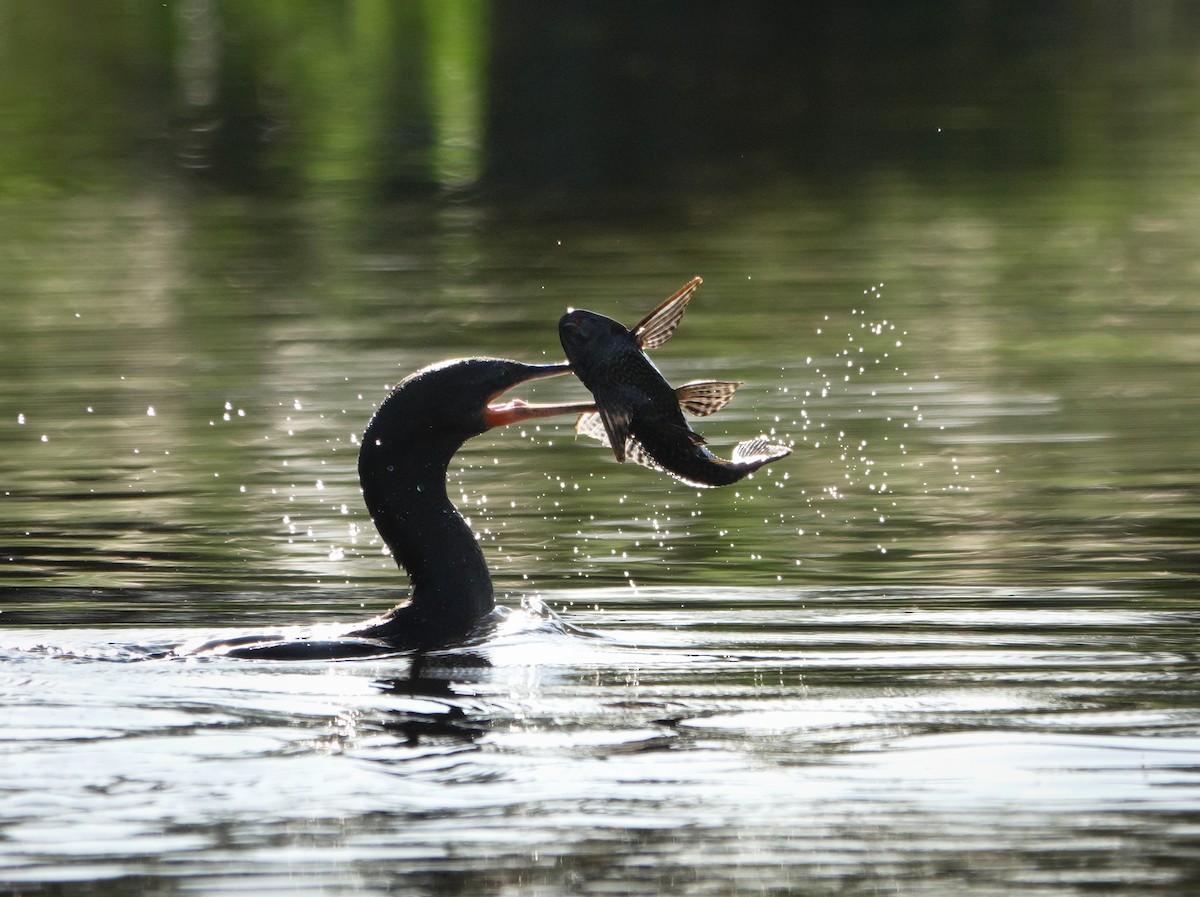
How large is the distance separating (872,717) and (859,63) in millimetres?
36013

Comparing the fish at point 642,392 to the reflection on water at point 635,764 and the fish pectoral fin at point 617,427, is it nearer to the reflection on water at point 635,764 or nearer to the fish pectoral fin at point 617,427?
the fish pectoral fin at point 617,427

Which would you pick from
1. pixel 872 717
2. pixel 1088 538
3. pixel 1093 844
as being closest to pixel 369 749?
pixel 872 717

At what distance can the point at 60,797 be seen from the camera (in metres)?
5.87

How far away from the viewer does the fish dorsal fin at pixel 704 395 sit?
25.1ft

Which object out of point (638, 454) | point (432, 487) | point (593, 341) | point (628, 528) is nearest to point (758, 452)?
point (638, 454)

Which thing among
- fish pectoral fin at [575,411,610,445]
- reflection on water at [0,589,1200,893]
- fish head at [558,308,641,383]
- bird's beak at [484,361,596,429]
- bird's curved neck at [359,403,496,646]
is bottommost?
reflection on water at [0,589,1200,893]

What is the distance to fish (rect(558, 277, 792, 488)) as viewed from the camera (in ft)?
24.9

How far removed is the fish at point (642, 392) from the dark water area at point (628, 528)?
64cm

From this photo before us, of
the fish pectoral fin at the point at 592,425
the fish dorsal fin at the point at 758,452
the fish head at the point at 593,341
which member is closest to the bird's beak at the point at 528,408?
the fish head at the point at 593,341

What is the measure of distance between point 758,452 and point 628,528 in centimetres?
270

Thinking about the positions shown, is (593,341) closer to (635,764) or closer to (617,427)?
(617,427)

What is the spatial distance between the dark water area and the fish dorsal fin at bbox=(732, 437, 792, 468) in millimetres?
640

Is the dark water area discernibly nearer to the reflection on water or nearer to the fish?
the reflection on water

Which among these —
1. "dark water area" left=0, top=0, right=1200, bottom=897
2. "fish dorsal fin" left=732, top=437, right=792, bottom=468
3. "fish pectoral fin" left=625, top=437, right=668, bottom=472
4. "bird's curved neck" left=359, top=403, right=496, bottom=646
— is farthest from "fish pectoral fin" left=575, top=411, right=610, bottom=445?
"dark water area" left=0, top=0, right=1200, bottom=897
